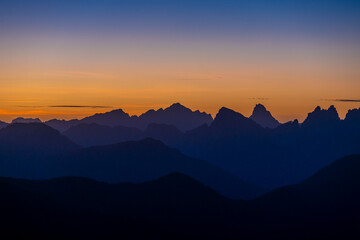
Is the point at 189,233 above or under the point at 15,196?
under

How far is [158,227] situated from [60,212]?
34219 millimetres

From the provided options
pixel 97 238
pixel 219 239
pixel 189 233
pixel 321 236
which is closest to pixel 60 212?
pixel 97 238

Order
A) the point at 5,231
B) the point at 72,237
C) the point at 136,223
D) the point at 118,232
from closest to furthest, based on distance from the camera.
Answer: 1. the point at 5,231
2. the point at 72,237
3. the point at 118,232
4. the point at 136,223

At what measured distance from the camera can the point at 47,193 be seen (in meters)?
199

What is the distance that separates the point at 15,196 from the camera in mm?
161375

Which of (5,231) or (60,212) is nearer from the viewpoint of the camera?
(5,231)

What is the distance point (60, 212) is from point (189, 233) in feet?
178

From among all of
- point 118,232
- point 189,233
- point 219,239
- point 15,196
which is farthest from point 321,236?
point 15,196

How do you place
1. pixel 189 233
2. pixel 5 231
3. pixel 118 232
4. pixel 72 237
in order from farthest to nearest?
pixel 189 233
pixel 118 232
pixel 72 237
pixel 5 231

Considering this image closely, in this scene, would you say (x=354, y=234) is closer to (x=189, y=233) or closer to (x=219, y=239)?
(x=219, y=239)

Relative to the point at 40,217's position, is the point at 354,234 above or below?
below

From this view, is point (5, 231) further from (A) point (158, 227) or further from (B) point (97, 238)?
(A) point (158, 227)

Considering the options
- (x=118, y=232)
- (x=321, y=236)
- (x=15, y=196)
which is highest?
(x=15, y=196)

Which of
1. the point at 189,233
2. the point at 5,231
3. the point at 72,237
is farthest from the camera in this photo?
the point at 189,233
